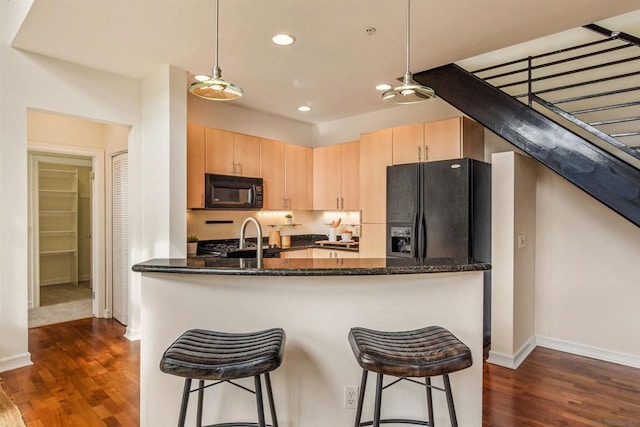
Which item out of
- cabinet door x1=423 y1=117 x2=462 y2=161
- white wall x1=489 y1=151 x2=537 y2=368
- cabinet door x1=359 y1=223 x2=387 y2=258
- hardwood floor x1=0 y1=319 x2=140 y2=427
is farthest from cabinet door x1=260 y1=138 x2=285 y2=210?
white wall x1=489 y1=151 x2=537 y2=368

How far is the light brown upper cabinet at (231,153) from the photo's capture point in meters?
4.11

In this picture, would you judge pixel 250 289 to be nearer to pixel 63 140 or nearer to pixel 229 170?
pixel 229 170

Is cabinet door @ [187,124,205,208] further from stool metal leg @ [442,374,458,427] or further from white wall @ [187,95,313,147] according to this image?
A: stool metal leg @ [442,374,458,427]

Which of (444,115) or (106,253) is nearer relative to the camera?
(444,115)

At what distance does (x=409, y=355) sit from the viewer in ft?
4.95

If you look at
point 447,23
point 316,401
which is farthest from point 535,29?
point 316,401

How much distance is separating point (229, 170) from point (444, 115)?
2646 mm

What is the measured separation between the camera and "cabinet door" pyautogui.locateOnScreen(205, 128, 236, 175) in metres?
4.08

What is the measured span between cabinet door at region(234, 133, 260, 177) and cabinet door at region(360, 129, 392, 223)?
1333 mm

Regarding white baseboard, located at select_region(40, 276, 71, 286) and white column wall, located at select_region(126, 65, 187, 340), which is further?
white baseboard, located at select_region(40, 276, 71, 286)

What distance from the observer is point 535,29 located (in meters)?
2.71

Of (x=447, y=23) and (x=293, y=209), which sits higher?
(x=447, y=23)

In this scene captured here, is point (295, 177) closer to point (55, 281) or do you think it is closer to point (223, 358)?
point (223, 358)

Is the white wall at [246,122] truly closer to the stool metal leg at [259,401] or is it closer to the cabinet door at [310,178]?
the cabinet door at [310,178]
